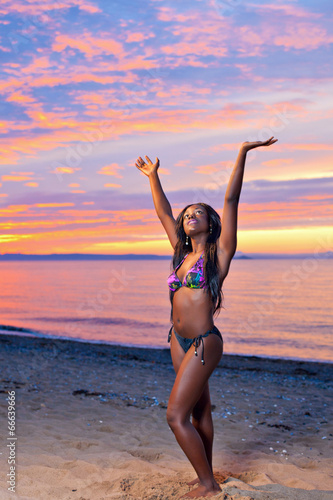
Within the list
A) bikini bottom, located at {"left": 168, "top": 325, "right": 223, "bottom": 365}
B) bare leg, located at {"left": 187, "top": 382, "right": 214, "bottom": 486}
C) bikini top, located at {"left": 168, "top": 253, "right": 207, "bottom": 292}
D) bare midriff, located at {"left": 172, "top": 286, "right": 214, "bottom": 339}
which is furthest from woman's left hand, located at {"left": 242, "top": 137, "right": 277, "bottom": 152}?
bare leg, located at {"left": 187, "top": 382, "right": 214, "bottom": 486}

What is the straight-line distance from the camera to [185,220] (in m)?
4.53

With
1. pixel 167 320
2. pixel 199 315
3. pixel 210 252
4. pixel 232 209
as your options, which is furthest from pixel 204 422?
pixel 167 320

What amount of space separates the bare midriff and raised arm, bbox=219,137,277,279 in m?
0.32

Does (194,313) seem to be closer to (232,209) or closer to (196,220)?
(196,220)

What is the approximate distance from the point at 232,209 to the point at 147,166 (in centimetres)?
154

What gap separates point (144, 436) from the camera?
253 inches

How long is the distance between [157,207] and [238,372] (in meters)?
9.49

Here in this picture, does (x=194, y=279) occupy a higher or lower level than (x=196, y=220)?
lower

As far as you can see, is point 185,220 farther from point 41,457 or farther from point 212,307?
point 41,457

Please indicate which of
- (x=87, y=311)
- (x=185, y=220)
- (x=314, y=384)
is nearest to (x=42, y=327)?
(x=87, y=311)

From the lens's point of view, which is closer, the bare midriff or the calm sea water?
the bare midriff

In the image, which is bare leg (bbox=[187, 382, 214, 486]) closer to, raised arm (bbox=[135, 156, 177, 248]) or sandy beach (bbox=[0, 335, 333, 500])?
sandy beach (bbox=[0, 335, 333, 500])

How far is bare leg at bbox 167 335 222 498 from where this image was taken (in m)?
3.98

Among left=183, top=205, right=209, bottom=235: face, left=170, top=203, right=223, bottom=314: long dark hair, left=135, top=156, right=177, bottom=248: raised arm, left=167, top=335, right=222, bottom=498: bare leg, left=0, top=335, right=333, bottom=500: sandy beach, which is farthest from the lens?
left=135, top=156, right=177, bottom=248: raised arm
